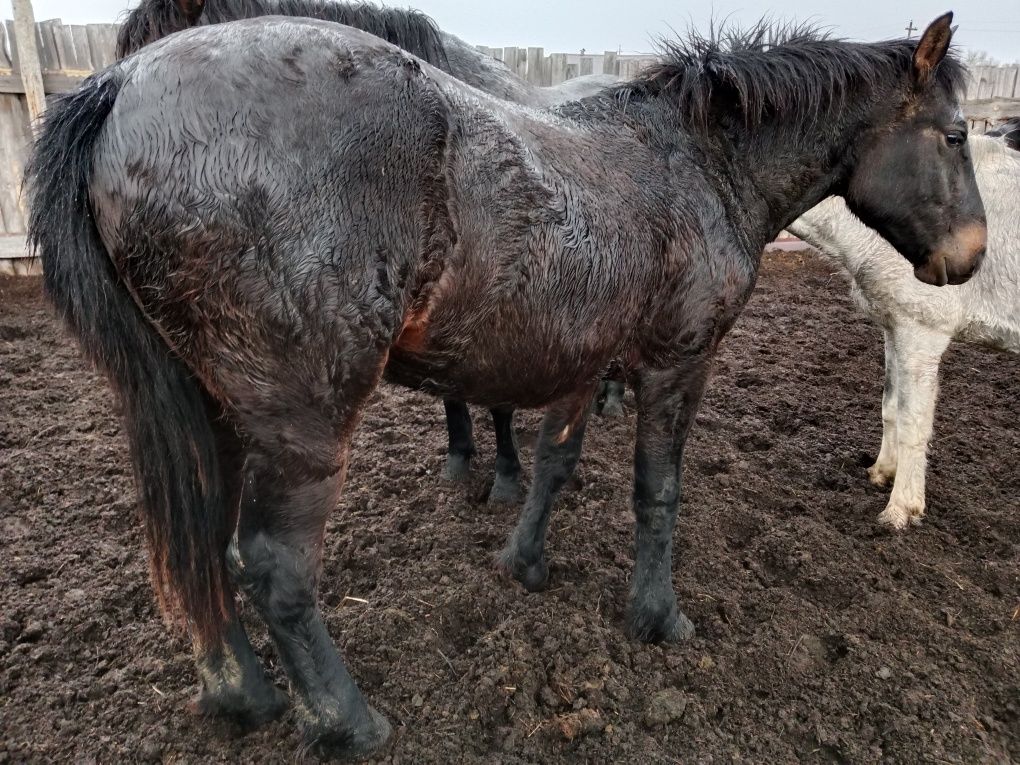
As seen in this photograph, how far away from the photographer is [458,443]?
12.3 feet

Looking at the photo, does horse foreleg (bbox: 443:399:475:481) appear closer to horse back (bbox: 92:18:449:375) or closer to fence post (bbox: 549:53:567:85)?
horse back (bbox: 92:18:449:375)

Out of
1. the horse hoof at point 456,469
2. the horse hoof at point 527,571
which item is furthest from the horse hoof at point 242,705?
the horse hoof at point 456,469

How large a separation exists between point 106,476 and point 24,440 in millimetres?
775

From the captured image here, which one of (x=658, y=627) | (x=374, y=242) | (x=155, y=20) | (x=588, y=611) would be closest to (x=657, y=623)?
(x=658, y=627)

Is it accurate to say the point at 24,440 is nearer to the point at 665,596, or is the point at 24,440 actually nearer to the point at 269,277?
the point at 269,277

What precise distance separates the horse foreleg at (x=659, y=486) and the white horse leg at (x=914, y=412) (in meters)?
1.56

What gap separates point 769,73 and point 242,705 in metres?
2.91

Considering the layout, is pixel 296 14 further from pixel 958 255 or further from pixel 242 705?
pixel 958 255

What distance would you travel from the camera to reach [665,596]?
104 inches

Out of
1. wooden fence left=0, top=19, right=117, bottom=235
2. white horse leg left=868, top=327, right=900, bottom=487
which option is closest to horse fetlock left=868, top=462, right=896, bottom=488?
white horse leg left=868, top=327, right=900, bottom=487

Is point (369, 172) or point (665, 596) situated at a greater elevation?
point (369, 172)

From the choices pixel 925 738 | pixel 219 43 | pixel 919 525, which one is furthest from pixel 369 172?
pixel 919 525

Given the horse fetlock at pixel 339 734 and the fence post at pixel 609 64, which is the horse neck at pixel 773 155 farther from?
the fence post at pixel 609 64

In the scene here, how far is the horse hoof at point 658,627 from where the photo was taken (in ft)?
8.61
